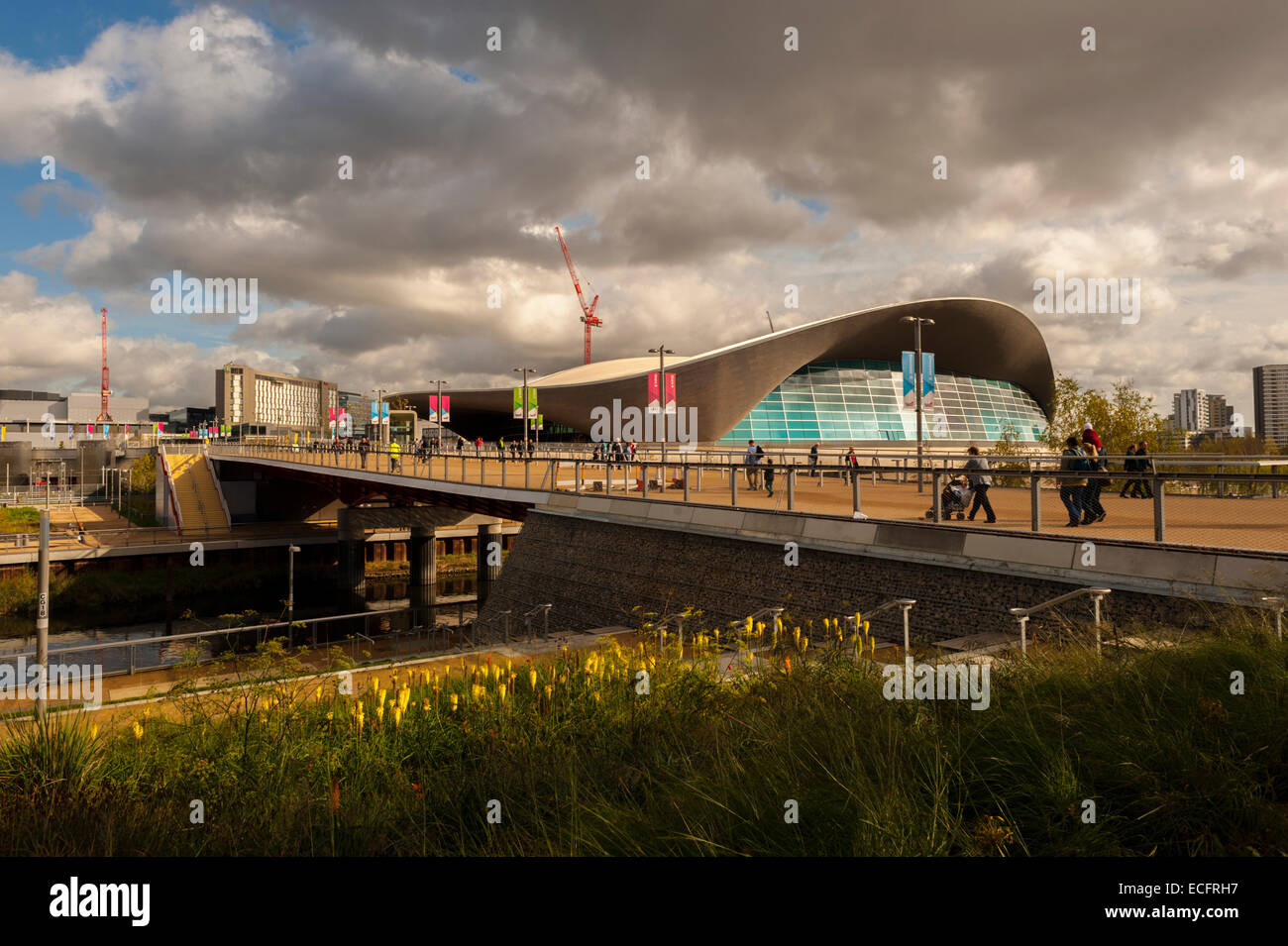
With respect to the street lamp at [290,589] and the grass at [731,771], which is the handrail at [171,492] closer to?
the street lamp at [290,589]

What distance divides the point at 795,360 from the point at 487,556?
33.7 meters

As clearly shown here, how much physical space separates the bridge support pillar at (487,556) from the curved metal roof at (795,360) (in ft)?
80.5

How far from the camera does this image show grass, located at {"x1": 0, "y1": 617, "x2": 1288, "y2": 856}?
357 centimetres

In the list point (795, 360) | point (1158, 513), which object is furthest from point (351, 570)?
point (1158, 513)

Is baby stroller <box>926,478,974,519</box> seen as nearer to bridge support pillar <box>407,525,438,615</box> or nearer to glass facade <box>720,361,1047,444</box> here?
bridge support pillar <box>407,525,438,615</box>

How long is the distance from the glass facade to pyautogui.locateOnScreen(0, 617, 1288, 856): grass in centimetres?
5832

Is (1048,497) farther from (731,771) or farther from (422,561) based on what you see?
(422,561)

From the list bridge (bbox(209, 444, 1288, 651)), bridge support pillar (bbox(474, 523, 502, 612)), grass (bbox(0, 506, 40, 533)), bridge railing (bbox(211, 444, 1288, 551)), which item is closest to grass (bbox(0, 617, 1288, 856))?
bridge (bbox(209, 444, 1288, 651))

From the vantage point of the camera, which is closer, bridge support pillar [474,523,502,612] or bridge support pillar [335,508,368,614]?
bridge support pillar [335,508,368,614]

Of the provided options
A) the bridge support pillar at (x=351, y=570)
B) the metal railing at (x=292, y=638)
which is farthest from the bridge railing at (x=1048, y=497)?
the bridge support pillar at (x=351, y=570)
